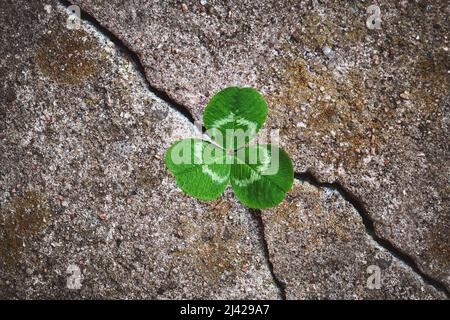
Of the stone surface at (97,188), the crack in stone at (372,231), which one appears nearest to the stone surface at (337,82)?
the crack in stone at (372,231)

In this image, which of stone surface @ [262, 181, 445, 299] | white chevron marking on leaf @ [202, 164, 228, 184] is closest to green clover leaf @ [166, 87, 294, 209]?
white chevron marking on leaf @ [202, 164, 228, 184]

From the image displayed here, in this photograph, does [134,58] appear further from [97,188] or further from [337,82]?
[337,82]

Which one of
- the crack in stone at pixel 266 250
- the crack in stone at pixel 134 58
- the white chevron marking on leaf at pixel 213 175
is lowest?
the crack in stone at pixel 266 250

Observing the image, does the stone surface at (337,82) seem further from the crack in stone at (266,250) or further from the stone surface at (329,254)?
the crack in stone at (266,250)

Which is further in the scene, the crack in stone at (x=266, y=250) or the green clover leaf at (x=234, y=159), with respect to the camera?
the crack in stone at (x=266, y=250)

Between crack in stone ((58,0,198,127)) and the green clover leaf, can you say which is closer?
the green clover leaf

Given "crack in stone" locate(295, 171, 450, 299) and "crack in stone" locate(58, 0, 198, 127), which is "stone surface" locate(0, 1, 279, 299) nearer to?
"crack in stone" locate(58, 0, 198, 127)
